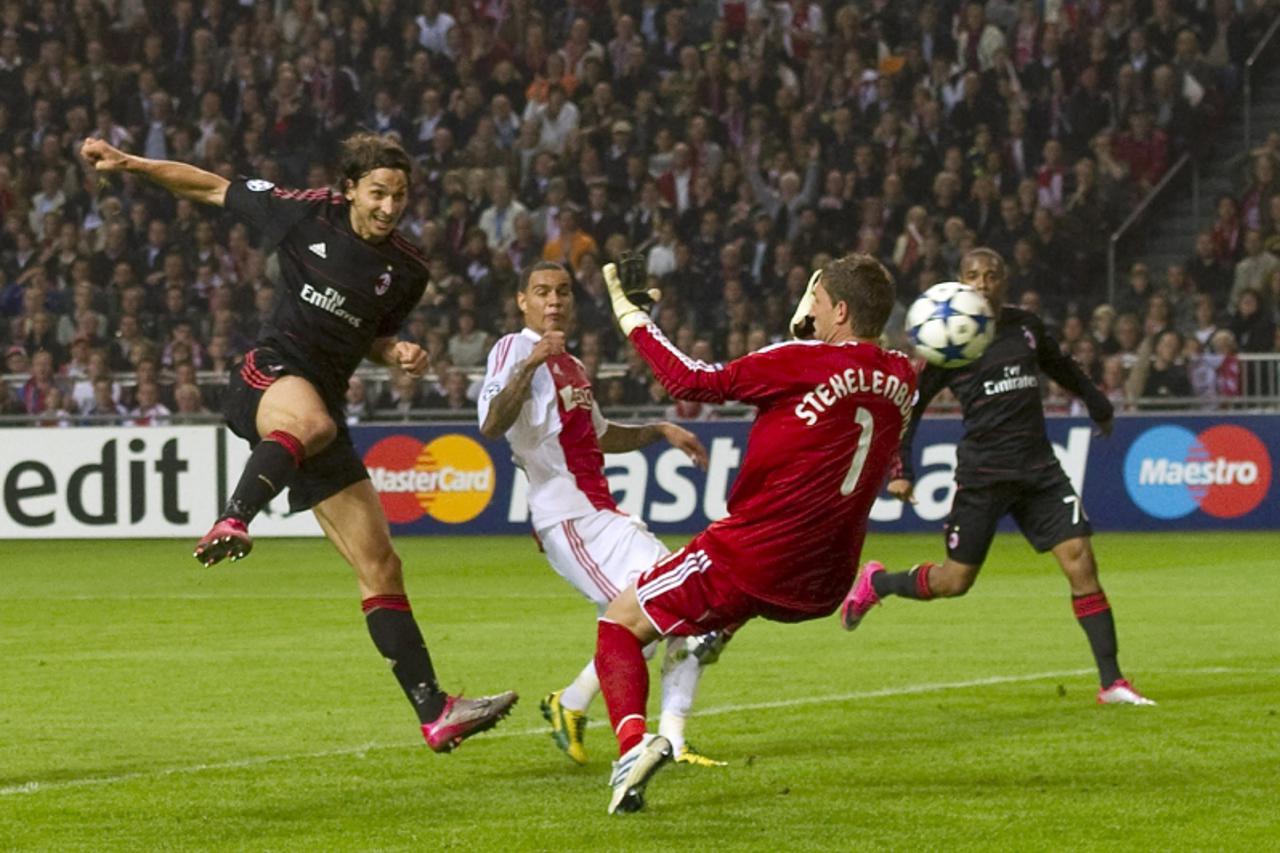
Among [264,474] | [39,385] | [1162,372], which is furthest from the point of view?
[39,385]

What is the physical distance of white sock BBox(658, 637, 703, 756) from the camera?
784 centimetres

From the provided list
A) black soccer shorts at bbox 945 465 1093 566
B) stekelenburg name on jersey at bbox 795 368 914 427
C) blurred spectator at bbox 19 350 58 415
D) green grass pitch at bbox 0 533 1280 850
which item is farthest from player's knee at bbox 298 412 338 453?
blurred spectator at bbox 19 350 58 415

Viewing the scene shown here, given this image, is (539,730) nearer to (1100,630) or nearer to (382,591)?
(382,591)

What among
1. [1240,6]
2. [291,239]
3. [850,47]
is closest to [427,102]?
[850,47]

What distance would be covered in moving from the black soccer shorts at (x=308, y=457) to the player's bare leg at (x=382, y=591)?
1.9 inches

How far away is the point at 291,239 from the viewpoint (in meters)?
7.80

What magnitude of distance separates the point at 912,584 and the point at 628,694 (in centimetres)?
415

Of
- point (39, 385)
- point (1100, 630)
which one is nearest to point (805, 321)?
point (1100, 630)

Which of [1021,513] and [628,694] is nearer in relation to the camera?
[628,694]

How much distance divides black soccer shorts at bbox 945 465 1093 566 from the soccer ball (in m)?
1.24

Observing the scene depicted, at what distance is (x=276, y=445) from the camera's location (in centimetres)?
738

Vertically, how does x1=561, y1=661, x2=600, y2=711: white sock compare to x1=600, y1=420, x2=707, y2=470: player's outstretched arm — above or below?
below

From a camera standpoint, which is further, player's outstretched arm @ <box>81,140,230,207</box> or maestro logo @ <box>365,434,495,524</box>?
maestro logo @ <box>365,434,495,524</box>

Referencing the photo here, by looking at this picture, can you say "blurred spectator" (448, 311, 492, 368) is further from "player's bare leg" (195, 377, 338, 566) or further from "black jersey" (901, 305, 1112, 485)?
"player's bare leg" (195, 377, 338, 566)
